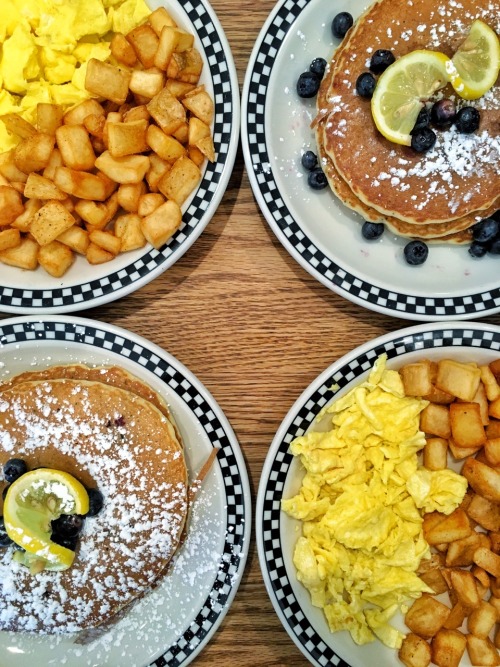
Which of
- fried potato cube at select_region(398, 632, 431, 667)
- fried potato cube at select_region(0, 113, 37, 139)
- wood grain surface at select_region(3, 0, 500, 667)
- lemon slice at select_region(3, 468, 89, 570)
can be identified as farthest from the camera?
wood grain surface at select_region(3, 0, 500, 667)

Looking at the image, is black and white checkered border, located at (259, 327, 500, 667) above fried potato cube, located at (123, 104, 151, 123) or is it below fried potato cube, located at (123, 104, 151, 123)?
below

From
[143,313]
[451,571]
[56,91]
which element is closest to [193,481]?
[143,313]

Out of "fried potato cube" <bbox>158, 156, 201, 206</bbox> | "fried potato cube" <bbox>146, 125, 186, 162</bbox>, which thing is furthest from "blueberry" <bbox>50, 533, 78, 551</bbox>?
"fried potato cube" <bbox>146, 125, 186, 162</bbox>

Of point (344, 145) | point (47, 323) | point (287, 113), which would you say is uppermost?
point (287, 113)

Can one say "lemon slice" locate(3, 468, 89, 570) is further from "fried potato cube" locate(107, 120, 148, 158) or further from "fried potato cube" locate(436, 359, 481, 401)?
"fried potato cube" locate(436, 359, 481, 401)

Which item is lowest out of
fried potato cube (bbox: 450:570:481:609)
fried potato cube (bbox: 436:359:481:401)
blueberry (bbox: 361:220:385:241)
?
fried potato cube (bbox: 450:570:481:609)

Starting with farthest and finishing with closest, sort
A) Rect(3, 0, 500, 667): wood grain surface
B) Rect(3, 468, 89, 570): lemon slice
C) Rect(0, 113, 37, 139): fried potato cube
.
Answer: Rect(3, 0, 500, 667): wood grain surface → Rect(0, 113, 37, 139): fried potato cube → Rect(3, 468, 89, 570): lemon slice

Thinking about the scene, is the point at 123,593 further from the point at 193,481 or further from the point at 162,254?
the point at 162,254
